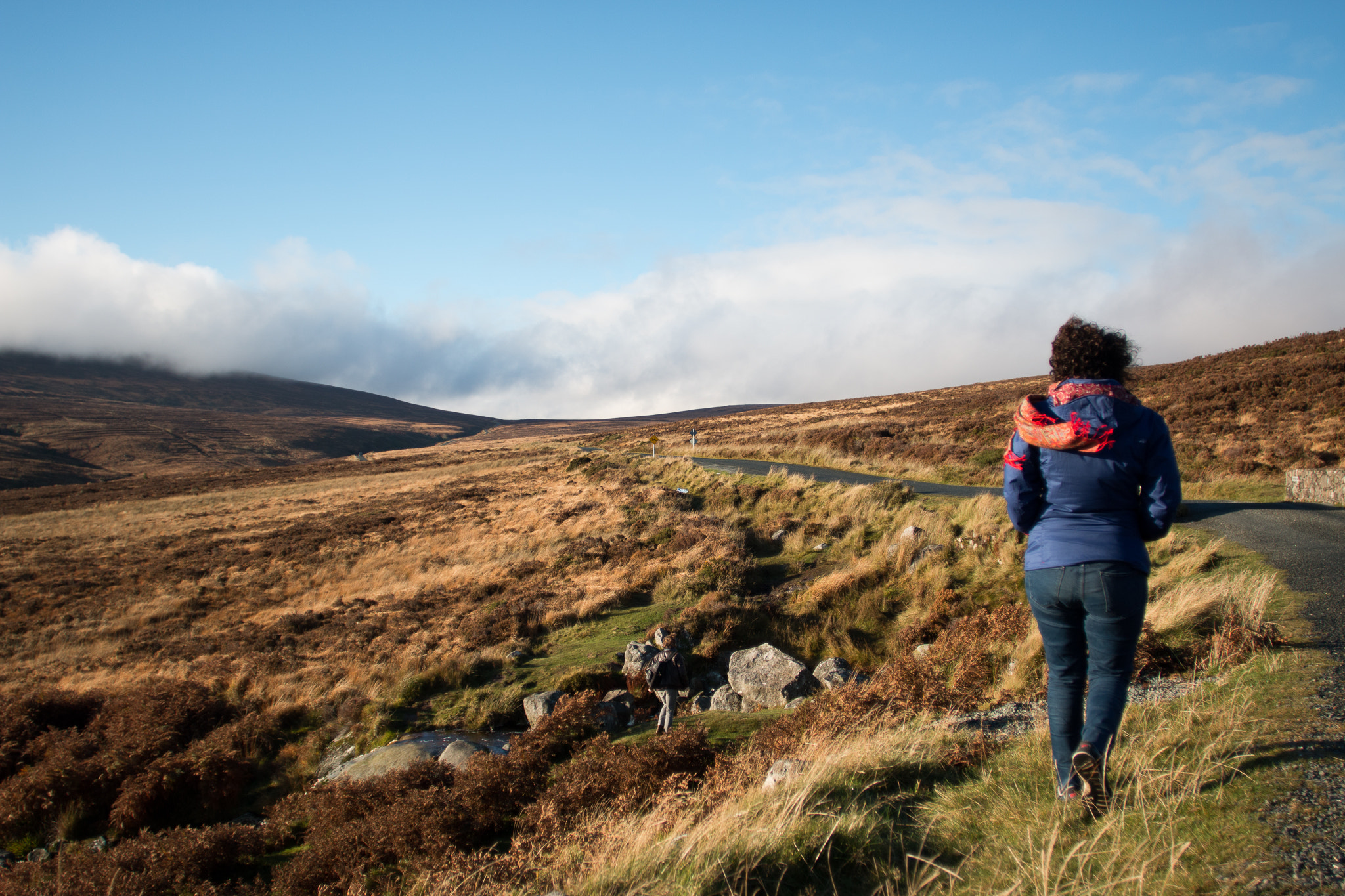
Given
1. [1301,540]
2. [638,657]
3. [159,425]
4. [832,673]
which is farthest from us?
[159,425]

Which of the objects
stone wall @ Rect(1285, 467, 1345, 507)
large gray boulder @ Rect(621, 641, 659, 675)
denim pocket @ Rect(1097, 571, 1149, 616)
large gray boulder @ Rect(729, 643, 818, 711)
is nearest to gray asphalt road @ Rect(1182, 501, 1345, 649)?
stone wall @ Rect(1285, 467, 1345, 507)

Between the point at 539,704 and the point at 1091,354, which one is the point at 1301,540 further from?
the point at 539,704

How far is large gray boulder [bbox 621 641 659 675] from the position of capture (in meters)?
9.30

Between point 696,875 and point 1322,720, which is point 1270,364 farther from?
point 696,875

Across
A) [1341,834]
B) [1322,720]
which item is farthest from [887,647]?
[1341,834]

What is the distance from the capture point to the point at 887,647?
9.11 m

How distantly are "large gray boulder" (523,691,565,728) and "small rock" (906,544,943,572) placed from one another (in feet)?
20.0

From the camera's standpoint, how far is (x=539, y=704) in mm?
8508

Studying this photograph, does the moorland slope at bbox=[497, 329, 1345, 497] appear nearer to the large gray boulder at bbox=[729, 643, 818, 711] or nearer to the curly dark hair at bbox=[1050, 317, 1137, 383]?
the large gray boulder at bbox=[729, 643, 818, 711]

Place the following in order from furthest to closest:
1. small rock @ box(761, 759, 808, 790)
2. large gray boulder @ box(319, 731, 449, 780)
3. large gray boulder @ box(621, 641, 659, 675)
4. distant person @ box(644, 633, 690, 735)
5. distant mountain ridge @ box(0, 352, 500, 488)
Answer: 1. distant mountain ridge @ box(0, 352, 500, 488)
2. large gray boulder @ box(621, 641, 659, 675)
3. distant person @ box(644, 633, 690, 735)
4. large gray boulder @ box(319, 731, 449, 780)
5. small rock @ box(761, 759, 808, 790)

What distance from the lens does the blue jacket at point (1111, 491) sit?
293 cm

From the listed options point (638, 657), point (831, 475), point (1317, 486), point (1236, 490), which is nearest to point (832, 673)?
point (638, 657)

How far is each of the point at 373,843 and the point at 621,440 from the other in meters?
62.2

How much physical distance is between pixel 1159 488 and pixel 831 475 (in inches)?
748
